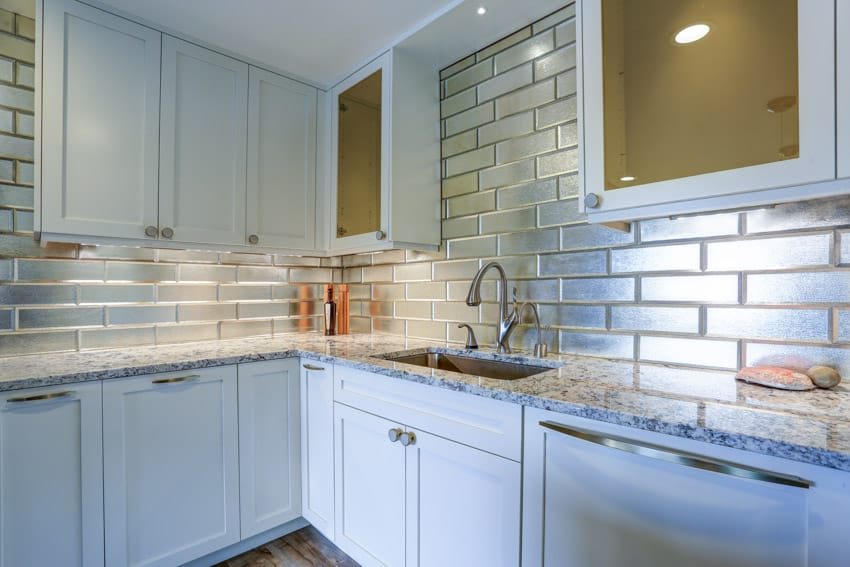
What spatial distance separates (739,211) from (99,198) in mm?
2352

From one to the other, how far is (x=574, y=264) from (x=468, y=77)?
1.11 meters

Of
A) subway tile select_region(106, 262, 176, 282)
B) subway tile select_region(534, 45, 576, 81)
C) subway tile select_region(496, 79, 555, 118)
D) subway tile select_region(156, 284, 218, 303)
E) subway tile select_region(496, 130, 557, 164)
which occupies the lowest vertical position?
subway tile select_region(156, 284, 218, 303)

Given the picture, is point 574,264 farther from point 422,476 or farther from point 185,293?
point 185,293

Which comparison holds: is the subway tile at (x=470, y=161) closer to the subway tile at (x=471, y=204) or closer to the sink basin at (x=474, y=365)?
the subway tile at (x=471, y=204)

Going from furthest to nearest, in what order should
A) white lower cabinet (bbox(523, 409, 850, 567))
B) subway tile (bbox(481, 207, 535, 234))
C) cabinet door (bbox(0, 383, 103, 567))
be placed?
1. subway tile (bbox(481, 207, 535, 234))
2. cabinet door (bbox(0, 383, 103, 567))
3. white lower cabinet (bbox(523, 409, 850, 567))

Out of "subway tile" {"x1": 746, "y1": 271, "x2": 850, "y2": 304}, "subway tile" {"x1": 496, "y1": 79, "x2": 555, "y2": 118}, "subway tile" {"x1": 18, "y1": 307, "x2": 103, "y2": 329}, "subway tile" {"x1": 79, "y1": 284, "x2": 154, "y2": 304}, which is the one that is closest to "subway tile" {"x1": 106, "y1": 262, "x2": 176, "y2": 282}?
"subway tile" {"x1": 79, "y1": 284, "x2": 154, "y2": 304}

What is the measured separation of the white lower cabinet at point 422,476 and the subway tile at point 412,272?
29.5 inches

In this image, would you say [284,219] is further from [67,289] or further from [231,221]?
[67,289]

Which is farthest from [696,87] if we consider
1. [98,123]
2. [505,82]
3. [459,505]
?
[98,123]

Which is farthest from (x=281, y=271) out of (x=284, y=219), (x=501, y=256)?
(x=501, y=256)

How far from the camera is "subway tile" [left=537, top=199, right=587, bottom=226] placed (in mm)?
1608

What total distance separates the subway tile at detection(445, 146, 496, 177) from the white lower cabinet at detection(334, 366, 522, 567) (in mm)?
1133

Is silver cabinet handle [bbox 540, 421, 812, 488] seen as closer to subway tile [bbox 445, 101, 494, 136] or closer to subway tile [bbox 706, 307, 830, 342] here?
subway tile [bbox 706, 307, 830, 342]

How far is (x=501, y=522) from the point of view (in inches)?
44.1
